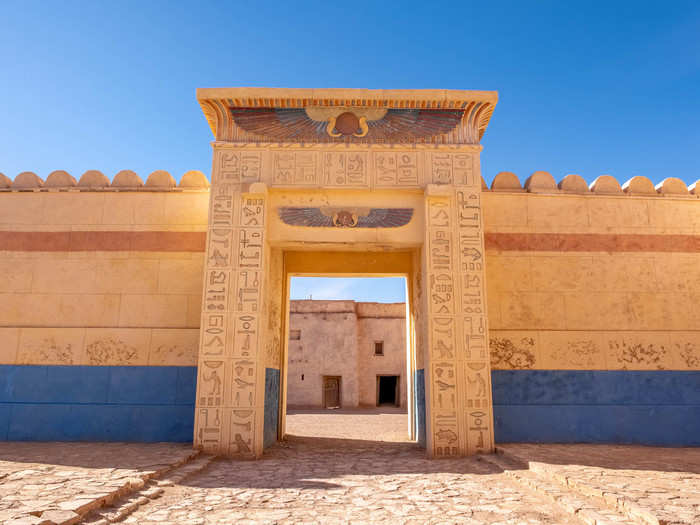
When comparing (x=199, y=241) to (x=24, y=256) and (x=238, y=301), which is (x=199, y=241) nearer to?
(x=238, y=301)

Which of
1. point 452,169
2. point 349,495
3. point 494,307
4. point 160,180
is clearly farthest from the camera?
point 160,180

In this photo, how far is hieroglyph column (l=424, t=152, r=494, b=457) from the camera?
6.29m

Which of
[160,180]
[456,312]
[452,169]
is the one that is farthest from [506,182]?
[160,180]

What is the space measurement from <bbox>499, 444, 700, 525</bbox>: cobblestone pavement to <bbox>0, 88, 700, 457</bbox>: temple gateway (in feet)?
2.02

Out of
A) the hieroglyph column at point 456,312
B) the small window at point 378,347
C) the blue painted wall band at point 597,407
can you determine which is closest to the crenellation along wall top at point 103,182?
the hieroglyph column at point 456,312

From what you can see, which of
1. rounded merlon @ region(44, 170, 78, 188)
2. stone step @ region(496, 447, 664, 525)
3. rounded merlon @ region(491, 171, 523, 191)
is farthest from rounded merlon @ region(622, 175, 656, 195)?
rounded merlon @ region(44, 170, 78, 188)

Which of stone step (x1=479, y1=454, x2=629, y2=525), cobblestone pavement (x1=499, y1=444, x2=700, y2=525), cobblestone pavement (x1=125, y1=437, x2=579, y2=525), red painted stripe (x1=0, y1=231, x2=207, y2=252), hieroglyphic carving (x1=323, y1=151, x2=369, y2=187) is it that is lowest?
cobblestone pavement (x1=125, y1=437, x2=579, y2=525)

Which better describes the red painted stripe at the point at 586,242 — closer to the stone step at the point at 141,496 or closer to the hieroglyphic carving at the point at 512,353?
the hieroglyphic carving at the point at 512,353

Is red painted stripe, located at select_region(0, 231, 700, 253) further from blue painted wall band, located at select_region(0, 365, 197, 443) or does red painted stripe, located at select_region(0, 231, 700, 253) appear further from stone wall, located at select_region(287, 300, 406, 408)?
stone wall, located at select_region(287, 300, 406, 408)

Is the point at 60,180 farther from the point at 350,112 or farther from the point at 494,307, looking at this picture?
the point at 494,307

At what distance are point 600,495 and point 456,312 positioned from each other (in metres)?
2.97

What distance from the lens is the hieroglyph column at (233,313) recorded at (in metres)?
6.22

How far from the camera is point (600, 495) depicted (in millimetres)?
3871

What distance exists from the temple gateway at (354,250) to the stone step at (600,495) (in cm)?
127
